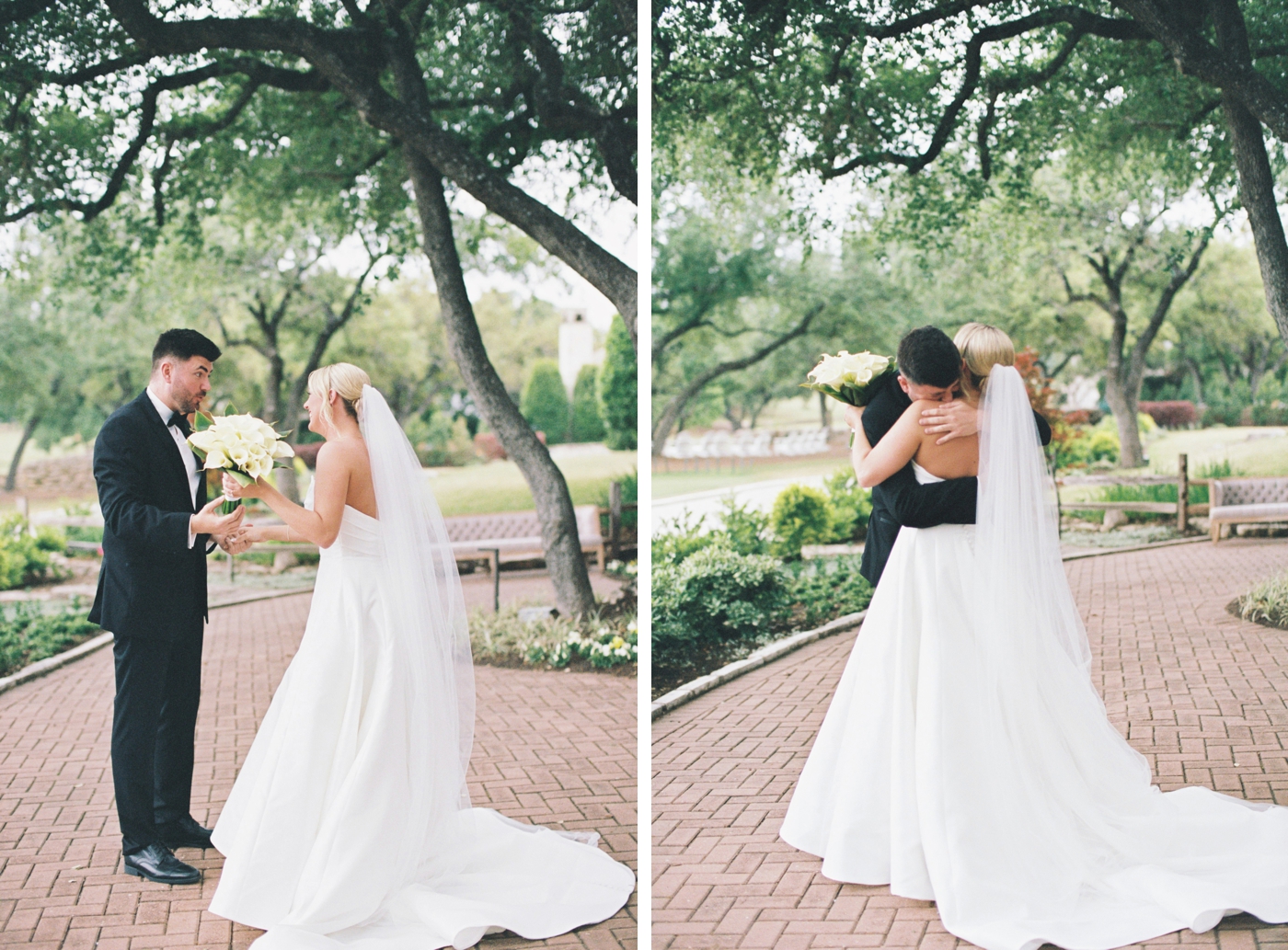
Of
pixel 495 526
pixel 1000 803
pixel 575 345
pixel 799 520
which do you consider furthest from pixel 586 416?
pixel 1000 803

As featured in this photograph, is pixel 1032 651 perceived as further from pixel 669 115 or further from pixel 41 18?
pixel 41 18

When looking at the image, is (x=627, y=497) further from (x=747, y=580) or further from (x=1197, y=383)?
(x=1197, y=383)

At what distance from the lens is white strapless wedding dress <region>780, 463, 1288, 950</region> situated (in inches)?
135

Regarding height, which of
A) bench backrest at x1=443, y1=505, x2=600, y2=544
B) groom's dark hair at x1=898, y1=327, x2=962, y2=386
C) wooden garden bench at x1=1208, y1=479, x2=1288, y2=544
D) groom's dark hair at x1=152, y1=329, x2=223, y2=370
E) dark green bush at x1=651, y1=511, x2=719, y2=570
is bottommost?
bench backrest at x1=443, y1=505, x2=600, y2=544

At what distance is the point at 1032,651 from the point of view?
12.3ft

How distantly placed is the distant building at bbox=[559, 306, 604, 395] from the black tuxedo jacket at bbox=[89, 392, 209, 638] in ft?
29.7

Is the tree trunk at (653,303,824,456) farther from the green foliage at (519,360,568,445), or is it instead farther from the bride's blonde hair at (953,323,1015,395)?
the bride's blonde hair at (953,323,1015,395)

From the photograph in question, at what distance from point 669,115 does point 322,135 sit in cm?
373

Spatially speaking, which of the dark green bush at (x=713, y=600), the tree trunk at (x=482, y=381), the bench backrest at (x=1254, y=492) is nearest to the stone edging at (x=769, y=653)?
the dark green bush at (x=713, y=600)

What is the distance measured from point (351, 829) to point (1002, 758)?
→ 229 centimetres

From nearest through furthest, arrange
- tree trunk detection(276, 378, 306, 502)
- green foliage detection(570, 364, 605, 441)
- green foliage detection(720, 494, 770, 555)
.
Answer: green foliage detection(720, 494, 770, 555) < tree trunk detection(276, 378, 306, 502) < green foliage detection(570, 364, 605, 441)

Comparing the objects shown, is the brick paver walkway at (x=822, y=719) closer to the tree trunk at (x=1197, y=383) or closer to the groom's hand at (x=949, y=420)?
the tree trunk at (x=1197, y=383)

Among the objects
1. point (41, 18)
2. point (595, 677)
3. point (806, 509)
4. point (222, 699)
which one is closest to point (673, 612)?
point (595, 677)

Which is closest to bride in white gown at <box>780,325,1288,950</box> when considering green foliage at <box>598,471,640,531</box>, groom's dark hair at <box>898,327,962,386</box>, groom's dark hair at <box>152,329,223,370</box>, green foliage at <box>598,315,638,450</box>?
groom's dark hair at <box>898,327,962,386</box>
